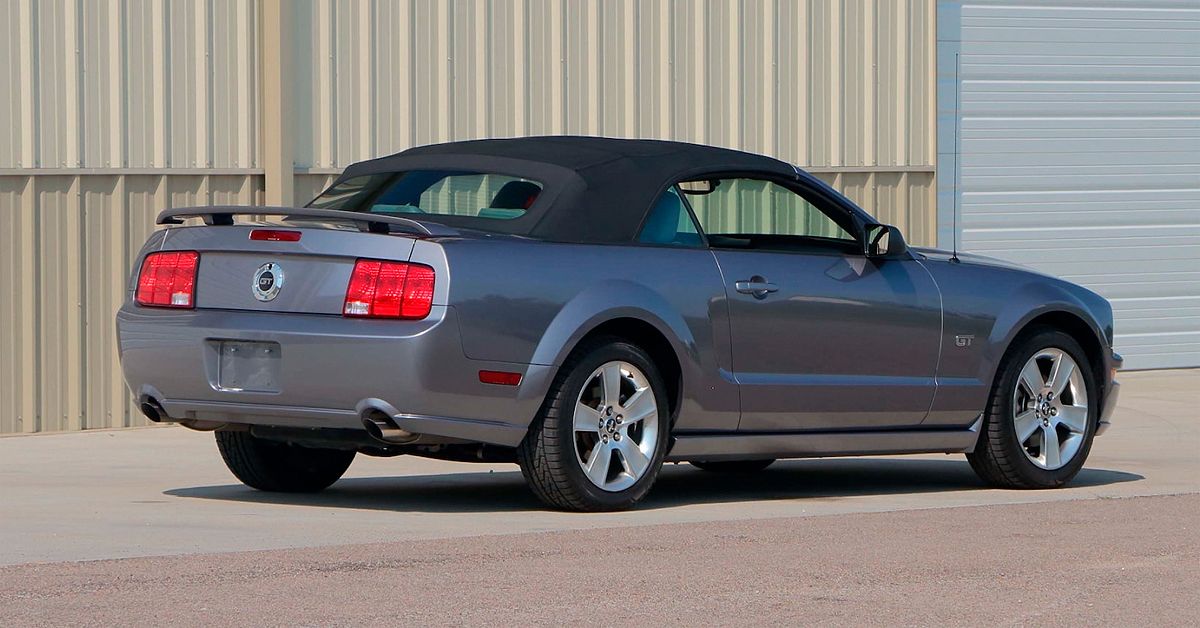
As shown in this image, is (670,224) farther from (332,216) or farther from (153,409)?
(153,409)

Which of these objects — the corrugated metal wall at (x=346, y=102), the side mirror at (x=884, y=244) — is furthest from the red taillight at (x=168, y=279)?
the corrugated metal wall at (x=346, y=102)

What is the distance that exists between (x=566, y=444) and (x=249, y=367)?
1.17 meters

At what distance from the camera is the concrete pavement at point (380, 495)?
24.3 ft

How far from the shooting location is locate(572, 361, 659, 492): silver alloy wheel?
8.03 metres

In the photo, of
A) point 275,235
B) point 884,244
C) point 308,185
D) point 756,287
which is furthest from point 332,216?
point 308,185

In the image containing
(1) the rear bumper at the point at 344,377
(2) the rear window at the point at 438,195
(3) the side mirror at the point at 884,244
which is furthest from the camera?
(3) the side mirror at the point at 884,244

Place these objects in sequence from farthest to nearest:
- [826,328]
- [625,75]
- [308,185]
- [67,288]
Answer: [625,75] < [308,185] < [67,288] < [826,328]

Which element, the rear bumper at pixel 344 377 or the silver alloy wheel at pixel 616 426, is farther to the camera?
the silver alloy wheel at pixel 616 426

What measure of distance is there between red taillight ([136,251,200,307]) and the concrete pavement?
79cm

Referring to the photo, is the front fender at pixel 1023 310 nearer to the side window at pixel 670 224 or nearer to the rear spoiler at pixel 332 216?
the side window at pixel 670 224

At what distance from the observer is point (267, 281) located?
7836 mm

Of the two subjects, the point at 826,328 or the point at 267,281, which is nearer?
the point at 267,281

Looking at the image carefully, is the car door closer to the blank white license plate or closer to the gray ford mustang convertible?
the gray ford mustang convertible

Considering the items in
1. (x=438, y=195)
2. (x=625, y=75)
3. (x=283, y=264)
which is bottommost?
(x=283, y=264)
